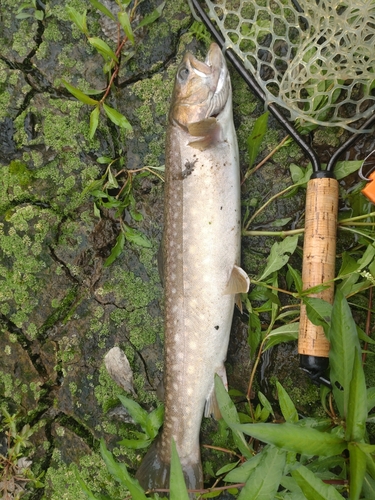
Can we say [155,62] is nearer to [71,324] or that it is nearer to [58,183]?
[58,183]

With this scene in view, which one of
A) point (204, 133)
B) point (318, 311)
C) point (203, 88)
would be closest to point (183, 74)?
point (203, 88)

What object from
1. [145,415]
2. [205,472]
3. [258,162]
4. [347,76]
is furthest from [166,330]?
[347,76]

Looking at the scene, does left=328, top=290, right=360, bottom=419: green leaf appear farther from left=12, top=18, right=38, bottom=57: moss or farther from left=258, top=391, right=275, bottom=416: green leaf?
left=12, top=18, right=38, bottom=57: moss

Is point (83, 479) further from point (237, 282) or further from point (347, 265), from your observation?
point (347, 265)

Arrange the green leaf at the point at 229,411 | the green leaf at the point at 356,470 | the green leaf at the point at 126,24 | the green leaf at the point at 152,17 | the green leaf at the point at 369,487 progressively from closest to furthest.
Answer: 1. the green leaf at the point at 356,470
2. the green leaf at the point at 369,487
3. the green leaf at the point at 229,411
4. the green leaf at the point at 126,24
5. the green leaf at the point at 152,17

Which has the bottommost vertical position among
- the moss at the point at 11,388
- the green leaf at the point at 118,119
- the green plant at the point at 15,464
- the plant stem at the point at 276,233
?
the green plant at the point at 15,464

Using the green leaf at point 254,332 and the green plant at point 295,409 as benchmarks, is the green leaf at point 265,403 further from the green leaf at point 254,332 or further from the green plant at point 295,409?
the green leaf at point 254,332

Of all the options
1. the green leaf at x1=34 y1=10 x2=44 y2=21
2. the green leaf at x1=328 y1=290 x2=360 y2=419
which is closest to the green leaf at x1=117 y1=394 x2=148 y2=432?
the green leaf at x1=328 y1=290 x2=360 y2=419

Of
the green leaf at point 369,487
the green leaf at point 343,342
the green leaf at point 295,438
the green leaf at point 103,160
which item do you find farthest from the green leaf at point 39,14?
the green leaf at point 369,487
